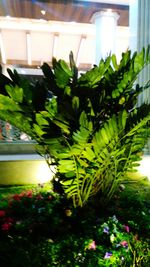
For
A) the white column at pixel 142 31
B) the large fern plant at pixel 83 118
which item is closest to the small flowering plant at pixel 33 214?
the large fern plant at pixel 83 118

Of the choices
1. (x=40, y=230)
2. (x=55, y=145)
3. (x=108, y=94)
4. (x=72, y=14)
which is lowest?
(x=40, y=230)

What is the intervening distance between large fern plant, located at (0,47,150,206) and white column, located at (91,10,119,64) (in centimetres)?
466

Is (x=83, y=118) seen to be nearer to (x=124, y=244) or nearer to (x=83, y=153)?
(x=83, y=153)

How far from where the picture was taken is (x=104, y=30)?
292 inches

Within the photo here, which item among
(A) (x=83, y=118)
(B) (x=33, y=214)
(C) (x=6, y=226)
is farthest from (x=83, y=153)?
(C) (x=6, y=226)

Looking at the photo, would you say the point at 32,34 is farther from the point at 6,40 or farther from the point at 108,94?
the point at 108,94

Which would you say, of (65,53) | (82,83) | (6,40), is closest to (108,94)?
(82,83)

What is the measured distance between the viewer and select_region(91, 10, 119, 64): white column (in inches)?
290

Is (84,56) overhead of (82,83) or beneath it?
overhead

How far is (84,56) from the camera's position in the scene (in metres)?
10.8

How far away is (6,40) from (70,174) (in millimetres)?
7554

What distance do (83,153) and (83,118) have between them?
0.39 meters

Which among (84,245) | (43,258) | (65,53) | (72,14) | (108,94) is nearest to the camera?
(43,258)

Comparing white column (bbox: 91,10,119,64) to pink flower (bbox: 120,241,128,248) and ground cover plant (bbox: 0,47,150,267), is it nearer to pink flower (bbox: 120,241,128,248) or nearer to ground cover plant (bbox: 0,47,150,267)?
ground cover plant (bbox: 0,47,150,267)
